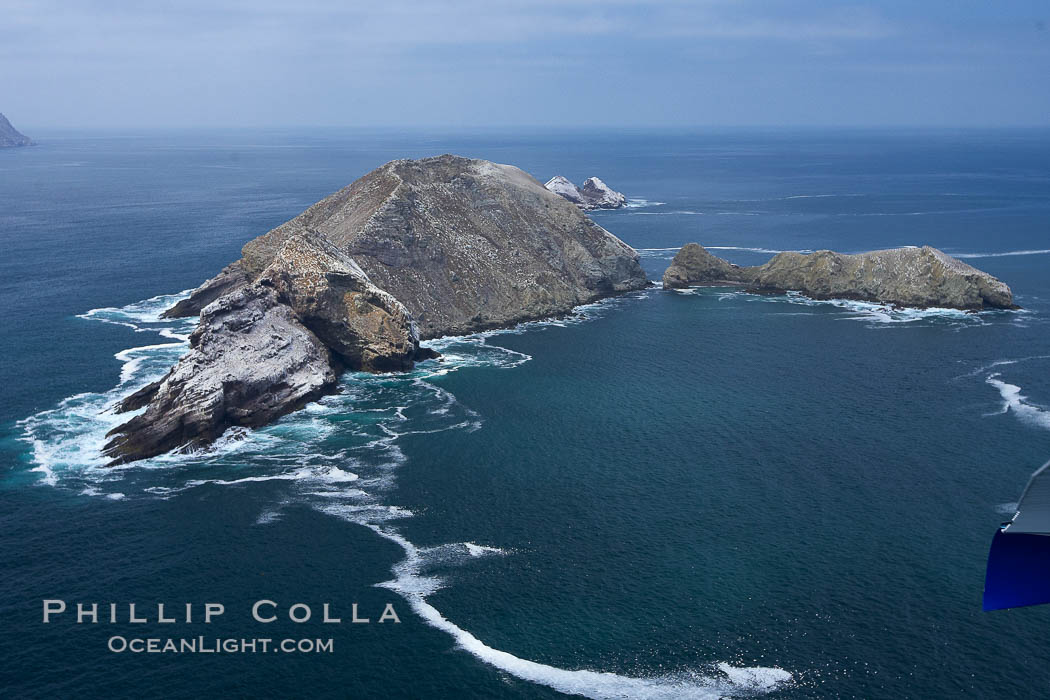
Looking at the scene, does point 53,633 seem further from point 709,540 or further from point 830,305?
point 830,305

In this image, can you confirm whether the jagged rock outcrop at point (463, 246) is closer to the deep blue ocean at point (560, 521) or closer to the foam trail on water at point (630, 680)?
the deep blue ocean at point (560, 521)

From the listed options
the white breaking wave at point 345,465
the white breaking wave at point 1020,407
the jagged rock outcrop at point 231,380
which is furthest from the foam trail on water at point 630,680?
the white breaking wave at point 1020,407

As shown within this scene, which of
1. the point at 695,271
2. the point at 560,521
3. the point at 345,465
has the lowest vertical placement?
the point at 560,521

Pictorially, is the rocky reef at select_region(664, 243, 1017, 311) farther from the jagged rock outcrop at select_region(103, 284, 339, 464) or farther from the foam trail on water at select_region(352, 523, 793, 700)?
the foam trail on water at select_region(352, 523, 793, 700)

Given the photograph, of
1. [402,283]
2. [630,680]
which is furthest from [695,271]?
[630,680]

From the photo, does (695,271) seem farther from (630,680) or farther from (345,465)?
(630,680)
